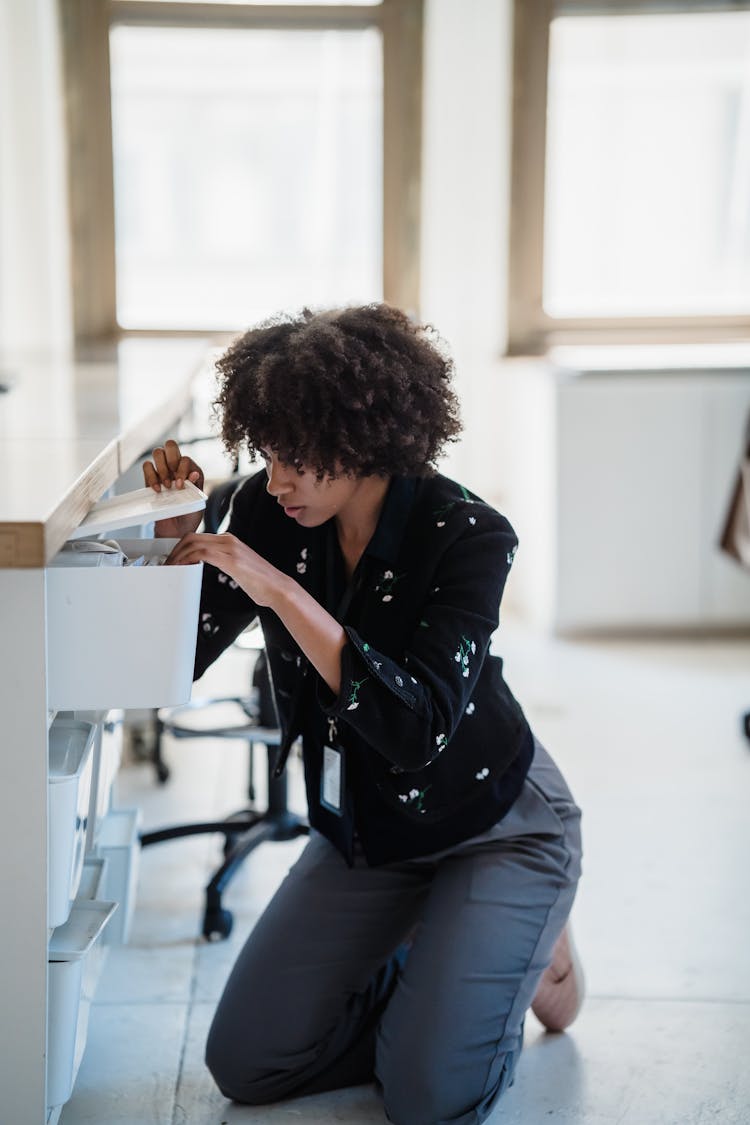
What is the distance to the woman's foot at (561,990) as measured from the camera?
178 centimetres

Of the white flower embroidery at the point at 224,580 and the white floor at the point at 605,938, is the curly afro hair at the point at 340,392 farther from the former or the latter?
the white floor at the point at 605,938

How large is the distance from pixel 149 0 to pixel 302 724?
3263 mm

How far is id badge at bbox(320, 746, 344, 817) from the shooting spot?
1.61 metres

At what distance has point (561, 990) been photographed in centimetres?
180

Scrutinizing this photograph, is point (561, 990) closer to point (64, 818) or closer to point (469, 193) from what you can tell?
point (64, 818)

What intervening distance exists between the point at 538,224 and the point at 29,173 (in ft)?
5.40

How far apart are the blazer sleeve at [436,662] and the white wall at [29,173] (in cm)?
264

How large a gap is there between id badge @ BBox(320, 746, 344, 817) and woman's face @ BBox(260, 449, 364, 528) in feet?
0.99

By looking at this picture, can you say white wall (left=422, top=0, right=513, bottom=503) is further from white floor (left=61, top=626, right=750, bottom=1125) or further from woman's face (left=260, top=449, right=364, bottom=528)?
woman's face (left=260, top=449, right=364, bottom=528)

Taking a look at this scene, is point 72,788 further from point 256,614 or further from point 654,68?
point 654,68

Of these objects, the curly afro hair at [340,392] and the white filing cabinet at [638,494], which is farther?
the white filing cabinet at [638,494]

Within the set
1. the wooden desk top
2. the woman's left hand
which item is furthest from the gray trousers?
the wooden desk top

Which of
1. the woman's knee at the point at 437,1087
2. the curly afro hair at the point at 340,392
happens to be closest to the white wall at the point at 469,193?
the curly afro hair at the point at 340,392

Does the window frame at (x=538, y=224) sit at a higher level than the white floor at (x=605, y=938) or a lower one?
higher
